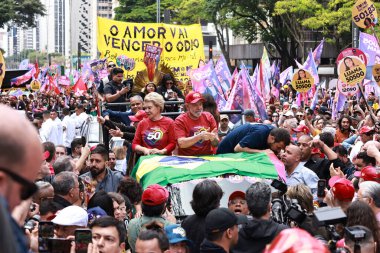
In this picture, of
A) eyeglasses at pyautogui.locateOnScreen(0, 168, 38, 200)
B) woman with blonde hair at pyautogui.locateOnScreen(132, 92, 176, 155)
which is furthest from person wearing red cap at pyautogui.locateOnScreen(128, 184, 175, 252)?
eyeglasses at pyautogui.locateOnScreen(0, 168, 38, 200)

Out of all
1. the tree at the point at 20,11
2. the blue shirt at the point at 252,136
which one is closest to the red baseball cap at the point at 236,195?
the blue shirt at the point at 252,136

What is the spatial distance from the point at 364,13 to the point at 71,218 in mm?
12790

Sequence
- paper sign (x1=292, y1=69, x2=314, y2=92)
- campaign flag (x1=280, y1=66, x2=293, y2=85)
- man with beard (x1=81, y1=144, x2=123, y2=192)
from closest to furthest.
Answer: man with beard (x1=81, y1=144, x2=123, y2=192) → paper sign (x1=292, y1=69, x2=314, y2=92) → campaign flag (x1=280, y1=66, x2=293, y2=85)

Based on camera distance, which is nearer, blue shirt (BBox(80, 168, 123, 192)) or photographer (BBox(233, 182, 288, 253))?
photographer (BBox(233, 182, 288, 253))

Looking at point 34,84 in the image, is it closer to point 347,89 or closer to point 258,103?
point 347,89

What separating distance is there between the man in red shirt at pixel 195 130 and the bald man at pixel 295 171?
29.1 inches

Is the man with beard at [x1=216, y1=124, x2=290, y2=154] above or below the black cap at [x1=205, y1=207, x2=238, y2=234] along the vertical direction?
above

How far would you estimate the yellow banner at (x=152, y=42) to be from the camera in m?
17.5

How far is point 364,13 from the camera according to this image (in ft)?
56.7

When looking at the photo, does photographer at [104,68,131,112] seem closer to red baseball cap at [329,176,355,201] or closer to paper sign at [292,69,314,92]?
red baseball cap at [329,176,355,201]

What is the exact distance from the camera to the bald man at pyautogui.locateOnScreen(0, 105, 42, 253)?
2.01 metres

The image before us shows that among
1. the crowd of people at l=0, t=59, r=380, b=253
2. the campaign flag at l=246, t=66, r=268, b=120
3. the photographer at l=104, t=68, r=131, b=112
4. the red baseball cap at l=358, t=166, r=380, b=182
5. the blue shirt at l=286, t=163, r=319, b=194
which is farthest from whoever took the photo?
the campaign flag at l=246, t=66, r=268, b=120

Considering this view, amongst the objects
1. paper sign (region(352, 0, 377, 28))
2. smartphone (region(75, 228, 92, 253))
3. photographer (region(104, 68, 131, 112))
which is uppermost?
paper sign (region(352, 0, 377, 28))

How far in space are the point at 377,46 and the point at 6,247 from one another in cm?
1725
